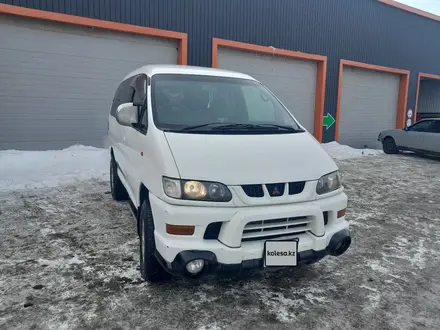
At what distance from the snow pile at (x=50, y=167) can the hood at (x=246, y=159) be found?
15.9 ft

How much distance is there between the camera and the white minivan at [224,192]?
2725 mm

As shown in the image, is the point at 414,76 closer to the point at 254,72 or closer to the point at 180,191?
the point at 254,72

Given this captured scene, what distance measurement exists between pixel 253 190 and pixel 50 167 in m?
6.49

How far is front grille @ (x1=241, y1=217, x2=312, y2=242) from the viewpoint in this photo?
9.18ft

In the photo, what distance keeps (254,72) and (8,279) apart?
10.2m

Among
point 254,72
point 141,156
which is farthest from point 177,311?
point 254,72

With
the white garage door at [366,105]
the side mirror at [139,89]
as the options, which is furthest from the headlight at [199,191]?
the white garage door at [366,105]

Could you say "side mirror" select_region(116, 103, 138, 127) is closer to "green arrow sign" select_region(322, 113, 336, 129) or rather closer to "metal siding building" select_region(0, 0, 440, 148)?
"metal siding building" select_region(0, 0, 440, 148)

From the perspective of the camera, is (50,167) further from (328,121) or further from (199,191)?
(328,121)

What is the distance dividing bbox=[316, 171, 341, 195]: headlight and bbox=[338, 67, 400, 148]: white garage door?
1228cm

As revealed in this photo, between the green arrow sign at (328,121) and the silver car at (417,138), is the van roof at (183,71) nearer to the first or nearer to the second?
the silver car at (417,138)

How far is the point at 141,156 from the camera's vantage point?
346 cm

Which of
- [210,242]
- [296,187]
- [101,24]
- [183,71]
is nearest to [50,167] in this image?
[101,24]

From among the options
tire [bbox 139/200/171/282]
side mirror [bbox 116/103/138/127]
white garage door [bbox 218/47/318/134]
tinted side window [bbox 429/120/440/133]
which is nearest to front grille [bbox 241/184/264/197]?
tire [bbox 139/200/171/282]
